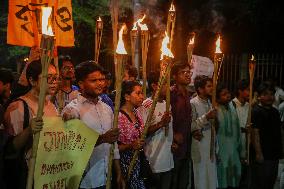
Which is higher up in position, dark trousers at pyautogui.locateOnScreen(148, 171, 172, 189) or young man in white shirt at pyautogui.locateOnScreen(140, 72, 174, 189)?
young man in white shirt at pyautogui.locateOnScreen(140, 72, 174, 189)

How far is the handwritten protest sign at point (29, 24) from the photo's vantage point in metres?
6.34

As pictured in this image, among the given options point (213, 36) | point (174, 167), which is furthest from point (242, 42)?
point (174, 167)

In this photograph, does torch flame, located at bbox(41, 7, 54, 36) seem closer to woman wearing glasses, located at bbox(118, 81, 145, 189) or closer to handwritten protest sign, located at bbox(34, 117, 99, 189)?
handwritten protest sign, located at bbox(34, 117, 99, 189)

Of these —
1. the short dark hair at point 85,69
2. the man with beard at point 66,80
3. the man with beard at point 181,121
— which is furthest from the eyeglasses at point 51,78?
the man with beard at point 181,121

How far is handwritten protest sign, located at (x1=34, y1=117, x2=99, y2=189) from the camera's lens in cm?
404

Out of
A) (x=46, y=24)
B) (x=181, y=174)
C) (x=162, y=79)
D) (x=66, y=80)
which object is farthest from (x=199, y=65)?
(x=46, y=24)

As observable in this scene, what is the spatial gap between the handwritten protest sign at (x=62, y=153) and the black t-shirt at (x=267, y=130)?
12.7 feet

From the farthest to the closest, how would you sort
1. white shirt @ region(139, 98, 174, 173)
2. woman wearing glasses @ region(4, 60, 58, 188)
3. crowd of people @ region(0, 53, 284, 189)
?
white shirt @ region(139, 98, 174, 173)
crowd of people @ region(0, 53, 284, 189)
woman wearing glasses @ region(4, 60, 58, 188)

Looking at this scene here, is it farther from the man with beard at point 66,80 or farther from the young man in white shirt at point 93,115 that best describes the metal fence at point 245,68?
the young man in white shirt at point 93,115

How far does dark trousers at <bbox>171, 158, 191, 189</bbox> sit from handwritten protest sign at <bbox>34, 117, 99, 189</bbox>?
2.55 metres

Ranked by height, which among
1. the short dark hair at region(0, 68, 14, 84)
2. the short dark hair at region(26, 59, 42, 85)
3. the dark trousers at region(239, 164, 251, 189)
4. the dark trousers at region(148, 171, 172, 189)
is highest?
the short dark hair at region(26, 59, 42, 85)

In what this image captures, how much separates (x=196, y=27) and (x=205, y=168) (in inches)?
454

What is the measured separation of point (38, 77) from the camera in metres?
4.30

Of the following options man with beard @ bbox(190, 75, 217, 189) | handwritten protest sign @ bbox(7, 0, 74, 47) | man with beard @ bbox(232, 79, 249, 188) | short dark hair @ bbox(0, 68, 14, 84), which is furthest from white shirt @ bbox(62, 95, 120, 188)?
man with beard @ bbox(232, 79, 249, 188)
